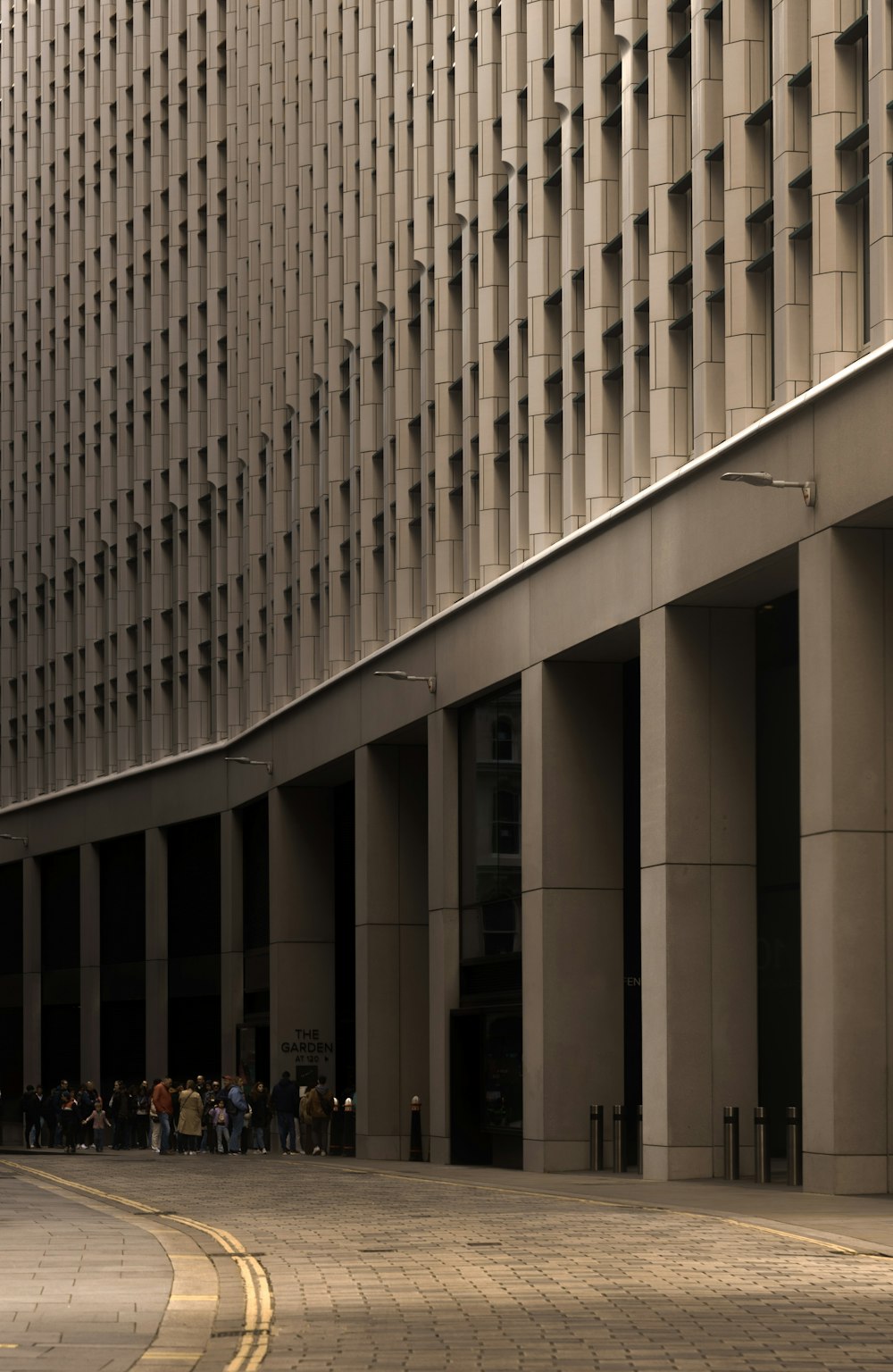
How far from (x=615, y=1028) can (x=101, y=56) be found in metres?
45.3

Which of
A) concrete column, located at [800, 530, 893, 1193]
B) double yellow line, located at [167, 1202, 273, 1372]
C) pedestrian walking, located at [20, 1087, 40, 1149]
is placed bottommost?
pedestrian walking, located at [20, 1087, 40, 1149]

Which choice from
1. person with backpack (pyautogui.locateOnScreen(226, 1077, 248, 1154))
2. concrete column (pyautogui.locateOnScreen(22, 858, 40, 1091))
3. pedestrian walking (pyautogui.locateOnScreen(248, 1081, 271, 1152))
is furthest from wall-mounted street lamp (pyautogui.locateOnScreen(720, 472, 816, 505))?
concrete column (pyautogui.locateOnScreen(22, 858, 40, 1091))

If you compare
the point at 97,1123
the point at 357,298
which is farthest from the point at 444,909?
the point at 97,1123

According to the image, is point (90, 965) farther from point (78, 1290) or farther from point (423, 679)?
point (78, 1290)

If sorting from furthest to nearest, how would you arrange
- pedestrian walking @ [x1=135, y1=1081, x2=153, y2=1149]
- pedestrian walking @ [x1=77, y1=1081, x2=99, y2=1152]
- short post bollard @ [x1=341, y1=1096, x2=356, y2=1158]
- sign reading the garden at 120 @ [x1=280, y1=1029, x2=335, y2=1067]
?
1. pedestrian walking @ [x1=135, y1=1081, x2=153, y2=1149]
2. pedestrian walking @ [x1=77, y1=1081, x2=99, y2=1152]
3. sign reading the garden at 120 @ [x1=280, y1=1029, x2=335, y2=1067]
4. short post bollard @ [x1=341, y1=1096, x2=356, y2=1158]

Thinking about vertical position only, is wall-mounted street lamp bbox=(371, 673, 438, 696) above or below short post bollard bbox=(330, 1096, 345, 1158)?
above

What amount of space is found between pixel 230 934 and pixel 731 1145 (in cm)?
2919

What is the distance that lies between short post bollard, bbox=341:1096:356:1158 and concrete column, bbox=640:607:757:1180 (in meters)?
17.9

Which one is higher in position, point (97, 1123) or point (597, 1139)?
point (597, 1139)

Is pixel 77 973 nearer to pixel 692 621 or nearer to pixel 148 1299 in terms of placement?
pixel 692 621

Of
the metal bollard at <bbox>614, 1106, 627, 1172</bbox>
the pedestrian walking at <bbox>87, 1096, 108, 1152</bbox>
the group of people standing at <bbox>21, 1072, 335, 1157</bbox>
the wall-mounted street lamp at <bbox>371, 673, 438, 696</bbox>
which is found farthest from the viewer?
the pedestrian walking at <bbox>87, 1096, 108, 1152</bbox>

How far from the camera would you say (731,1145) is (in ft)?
95.9

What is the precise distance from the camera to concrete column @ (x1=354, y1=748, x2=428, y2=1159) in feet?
148

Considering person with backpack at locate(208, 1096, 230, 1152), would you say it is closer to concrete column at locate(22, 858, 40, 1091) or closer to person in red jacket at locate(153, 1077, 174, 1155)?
person in red jacket at locate(153, 1077, 174, 1155)
